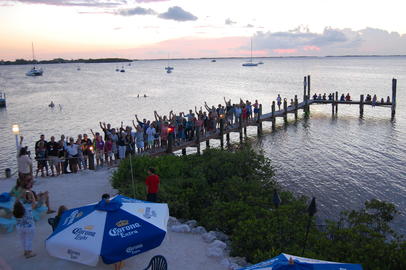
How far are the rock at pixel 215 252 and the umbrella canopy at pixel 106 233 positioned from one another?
1.58m

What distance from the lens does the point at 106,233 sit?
273 inches

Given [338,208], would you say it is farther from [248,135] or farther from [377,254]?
[248,135]

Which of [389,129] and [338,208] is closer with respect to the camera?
[338,208]

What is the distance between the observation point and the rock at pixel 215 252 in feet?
28.0

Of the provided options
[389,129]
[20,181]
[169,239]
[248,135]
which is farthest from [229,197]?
[389,129]

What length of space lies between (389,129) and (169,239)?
1100 inches

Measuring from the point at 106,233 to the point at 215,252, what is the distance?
2.79 metres

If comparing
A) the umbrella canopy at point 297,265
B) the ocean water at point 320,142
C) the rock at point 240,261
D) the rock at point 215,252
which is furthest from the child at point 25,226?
the ocean water at point 320,142

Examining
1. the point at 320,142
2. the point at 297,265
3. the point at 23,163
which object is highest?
the point at 297,265

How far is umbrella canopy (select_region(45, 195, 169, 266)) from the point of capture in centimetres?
677

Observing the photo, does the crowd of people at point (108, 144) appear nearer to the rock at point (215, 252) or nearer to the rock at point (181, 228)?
the rock at point (181, 228)

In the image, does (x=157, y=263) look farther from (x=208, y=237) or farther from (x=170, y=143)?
(x=170, y=143)

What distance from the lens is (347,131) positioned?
31438 millimetres

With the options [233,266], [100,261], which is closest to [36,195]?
[100,261]
